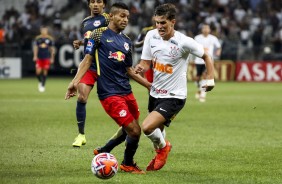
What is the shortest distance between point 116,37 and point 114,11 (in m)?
0.35

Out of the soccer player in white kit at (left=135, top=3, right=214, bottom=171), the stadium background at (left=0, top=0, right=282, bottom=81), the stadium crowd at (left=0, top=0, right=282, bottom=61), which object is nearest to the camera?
the soccer player in white kit at (left=135, top=3, right=214, bottom=171)

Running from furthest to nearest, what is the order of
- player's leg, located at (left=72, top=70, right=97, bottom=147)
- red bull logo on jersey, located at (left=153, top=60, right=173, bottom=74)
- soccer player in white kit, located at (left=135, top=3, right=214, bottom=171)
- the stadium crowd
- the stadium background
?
the stadium crowd < the stadium background < player's leg, located at (left=72, top=70, right=97, bottom=147) < red bull logo on jersey, located at (left=153, top=60, right=173, bottom=74) < soccer player in white kit, located at (left=135, top=3, right=214, bottom=171)

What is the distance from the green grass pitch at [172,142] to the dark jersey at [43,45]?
4.90 meters

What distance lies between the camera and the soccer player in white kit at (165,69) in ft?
32.6


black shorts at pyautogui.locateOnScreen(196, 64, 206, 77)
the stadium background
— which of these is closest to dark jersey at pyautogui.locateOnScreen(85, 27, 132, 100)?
black shorts at pyautogui.locateOnScreen(196, 64, 206, 77)

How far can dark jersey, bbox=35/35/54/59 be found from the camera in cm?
2927

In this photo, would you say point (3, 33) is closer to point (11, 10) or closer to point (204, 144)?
point (11, 10)

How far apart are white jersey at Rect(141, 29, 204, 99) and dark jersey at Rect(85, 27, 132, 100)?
1.69 ft

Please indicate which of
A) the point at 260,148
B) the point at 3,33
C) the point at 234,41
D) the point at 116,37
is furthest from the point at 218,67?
the point at 116,37

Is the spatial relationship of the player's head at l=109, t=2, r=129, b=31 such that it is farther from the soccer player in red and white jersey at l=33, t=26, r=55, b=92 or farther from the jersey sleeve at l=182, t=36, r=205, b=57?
the soccer player in red and white jersey at l=33, t=26, r=55, b=92

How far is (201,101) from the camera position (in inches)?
938

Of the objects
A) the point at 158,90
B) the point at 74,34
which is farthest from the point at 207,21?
the point at 158,90

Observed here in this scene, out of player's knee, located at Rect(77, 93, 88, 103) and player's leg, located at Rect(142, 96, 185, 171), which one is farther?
player's knee, located at Rect(77, 93, 88, 103)

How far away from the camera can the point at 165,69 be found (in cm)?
1018
